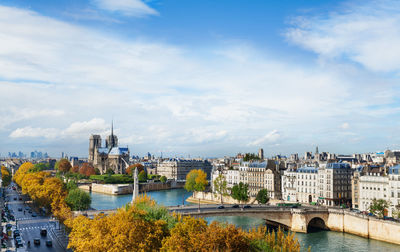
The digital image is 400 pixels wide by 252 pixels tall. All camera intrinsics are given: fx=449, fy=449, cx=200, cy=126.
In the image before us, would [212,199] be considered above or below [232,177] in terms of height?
below

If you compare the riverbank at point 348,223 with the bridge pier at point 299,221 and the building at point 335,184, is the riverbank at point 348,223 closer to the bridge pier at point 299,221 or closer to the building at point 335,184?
the bridge pier at point 299,221

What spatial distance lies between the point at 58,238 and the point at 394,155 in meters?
131

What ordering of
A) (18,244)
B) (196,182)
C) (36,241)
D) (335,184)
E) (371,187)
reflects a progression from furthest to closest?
(196,182)
(335,184)
(371,187)
(36,241)
(18,244)

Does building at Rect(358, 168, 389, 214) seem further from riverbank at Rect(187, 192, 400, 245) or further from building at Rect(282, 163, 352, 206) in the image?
riverbank at Rect(187, 192, 400, 245)

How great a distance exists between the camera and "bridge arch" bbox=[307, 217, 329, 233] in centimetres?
8325

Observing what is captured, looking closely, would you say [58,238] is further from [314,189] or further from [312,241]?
[314,189]

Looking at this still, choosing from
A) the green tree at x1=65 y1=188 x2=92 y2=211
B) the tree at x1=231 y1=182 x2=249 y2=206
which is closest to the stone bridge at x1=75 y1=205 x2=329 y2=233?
the green tree at x1=65 y1=188 x2=92 y2=211

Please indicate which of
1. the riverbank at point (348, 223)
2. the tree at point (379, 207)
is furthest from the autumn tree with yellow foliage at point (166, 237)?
the tree at point (379, 207)

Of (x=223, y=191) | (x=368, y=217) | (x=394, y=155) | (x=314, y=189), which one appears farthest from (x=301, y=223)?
(x=394, y=155)

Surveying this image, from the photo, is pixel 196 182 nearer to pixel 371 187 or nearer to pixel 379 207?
pixel 371 187

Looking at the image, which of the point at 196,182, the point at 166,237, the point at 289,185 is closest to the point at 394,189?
the point at 289,185

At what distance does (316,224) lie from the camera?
85125 mm

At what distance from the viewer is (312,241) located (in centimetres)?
7244

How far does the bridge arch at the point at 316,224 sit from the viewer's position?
83250 mm
